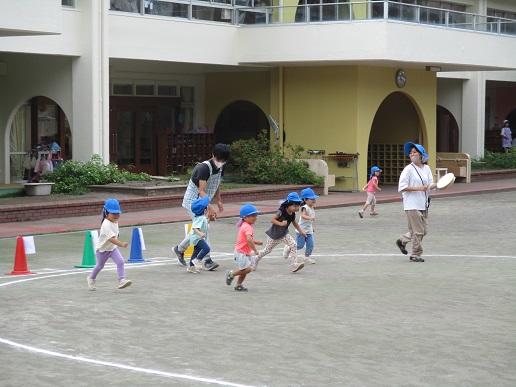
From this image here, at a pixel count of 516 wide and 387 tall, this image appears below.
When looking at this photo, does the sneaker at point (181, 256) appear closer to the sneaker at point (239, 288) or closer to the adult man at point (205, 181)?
the adult man at point (205, 181)

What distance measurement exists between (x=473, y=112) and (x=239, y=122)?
33.6 ft

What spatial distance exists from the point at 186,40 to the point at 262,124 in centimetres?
643

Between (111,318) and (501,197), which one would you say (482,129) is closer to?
(501,197)

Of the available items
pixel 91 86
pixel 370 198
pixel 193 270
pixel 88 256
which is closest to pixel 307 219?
pixel 193 270

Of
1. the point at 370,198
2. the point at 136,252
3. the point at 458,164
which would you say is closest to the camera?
the point at 136,252

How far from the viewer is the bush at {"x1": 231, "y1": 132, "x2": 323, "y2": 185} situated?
3045cm

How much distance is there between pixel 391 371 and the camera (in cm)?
879

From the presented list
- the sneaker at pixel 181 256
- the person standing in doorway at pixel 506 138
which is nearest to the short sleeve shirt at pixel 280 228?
the sneaker at pixel 181 256

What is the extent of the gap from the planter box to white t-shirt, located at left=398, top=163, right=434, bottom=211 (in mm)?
11804

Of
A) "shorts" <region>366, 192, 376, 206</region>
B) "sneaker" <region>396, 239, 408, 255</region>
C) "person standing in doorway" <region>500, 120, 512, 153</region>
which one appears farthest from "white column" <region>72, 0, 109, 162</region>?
"person standing in doorway" <region>500, 120, 512, 153</region>

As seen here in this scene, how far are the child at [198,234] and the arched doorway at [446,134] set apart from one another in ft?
96.7

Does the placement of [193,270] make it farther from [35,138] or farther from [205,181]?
[35,138]

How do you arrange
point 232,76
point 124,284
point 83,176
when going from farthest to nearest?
point 232,76 → point 83,176 → point 124,284

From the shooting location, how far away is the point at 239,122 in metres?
36.0
